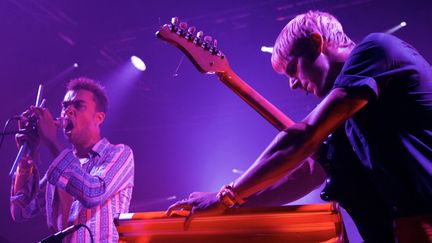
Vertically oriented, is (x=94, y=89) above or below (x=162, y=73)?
below

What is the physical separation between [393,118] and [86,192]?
2.48 m

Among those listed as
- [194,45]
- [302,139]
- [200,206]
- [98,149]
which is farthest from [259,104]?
[98,149]

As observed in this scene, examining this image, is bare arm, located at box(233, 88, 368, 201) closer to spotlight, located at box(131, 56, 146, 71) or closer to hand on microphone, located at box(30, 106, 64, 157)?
hand on microphone, located at box(30, 106, 64, 157)

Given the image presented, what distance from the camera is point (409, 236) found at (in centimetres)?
152

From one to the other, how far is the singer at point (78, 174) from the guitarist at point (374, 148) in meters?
1.80

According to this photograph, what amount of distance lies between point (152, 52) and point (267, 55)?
7.83 feet

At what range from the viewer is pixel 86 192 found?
3.32 m

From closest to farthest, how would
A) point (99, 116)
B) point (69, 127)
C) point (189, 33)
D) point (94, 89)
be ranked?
point (189, 33) < point (69, 127) < point (99, 116) < point (94, 89)

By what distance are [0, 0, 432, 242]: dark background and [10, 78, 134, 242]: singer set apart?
3132mm

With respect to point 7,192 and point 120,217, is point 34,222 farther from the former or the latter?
point 120,217

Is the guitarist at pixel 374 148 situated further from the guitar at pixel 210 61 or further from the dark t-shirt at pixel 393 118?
the guitar at pixel 210 61

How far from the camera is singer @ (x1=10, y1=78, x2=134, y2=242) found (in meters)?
3.39

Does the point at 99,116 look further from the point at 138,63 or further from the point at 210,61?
the point at 138,63

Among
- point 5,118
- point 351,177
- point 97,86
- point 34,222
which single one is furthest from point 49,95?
point 351,177
